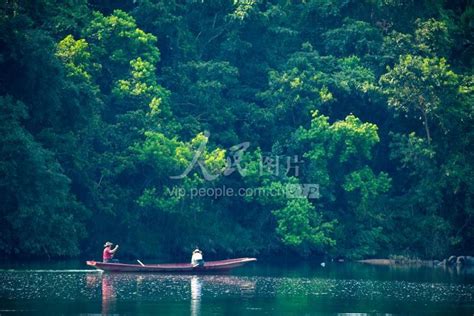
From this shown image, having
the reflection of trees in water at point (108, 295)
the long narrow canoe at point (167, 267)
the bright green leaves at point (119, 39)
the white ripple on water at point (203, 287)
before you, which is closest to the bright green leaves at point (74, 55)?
the bright green leaves at point (119, 39)

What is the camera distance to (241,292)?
3850cm

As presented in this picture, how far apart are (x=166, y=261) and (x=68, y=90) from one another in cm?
899

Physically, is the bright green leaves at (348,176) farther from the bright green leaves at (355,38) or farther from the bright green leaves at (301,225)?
the bright green leaves at (355,38)

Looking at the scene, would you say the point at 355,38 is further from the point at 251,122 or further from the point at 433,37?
the point at 251,122

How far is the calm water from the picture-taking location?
34.0 metres

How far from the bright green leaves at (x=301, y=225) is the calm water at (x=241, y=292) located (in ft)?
11.7

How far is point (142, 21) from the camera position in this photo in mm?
53969

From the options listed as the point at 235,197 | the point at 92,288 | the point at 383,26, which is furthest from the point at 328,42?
the point at 92,288

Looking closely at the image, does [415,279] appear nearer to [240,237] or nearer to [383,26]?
[240,237]

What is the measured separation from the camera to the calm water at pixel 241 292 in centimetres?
3397

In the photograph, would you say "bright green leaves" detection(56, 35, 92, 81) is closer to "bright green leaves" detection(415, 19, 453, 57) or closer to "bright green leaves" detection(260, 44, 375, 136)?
"bright green leaves" detection(260, 44, 375, 136)

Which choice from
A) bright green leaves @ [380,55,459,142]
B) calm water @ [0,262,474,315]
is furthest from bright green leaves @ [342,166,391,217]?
calm water @ [0,262,474,315]

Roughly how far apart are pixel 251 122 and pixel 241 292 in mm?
17141

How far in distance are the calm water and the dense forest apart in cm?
457
